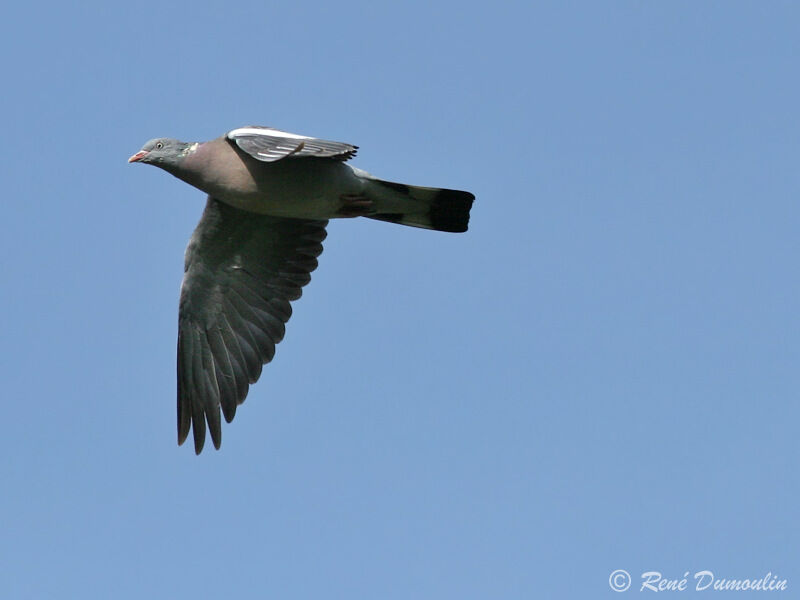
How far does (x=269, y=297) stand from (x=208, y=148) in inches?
70.3

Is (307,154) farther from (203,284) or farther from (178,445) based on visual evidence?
(178,445)

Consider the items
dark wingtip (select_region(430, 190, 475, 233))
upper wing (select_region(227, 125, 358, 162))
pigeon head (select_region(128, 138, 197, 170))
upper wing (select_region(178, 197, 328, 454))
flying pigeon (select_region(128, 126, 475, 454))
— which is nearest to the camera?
upper wing (select_region(227, 125, 358, 162))

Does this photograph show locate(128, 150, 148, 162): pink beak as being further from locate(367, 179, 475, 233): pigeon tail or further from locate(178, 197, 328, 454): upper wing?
locate(367, 179, 475, 233): pigeon tail

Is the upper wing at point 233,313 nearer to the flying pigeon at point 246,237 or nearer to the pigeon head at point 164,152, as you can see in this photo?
the flying pigeon at point 246,237

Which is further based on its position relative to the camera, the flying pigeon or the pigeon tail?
the pigeon tail

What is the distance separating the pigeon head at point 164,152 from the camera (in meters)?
9.04

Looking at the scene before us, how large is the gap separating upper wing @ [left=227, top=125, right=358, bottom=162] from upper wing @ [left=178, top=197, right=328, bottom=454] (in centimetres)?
181

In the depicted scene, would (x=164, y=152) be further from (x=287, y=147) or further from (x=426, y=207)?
(x=426, y=207)

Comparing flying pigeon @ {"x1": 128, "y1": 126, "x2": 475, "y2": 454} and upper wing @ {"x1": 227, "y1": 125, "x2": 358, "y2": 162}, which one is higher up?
upper wing @ {"x1": 227, "y1": 125, "x2": 358, "y2": 162}

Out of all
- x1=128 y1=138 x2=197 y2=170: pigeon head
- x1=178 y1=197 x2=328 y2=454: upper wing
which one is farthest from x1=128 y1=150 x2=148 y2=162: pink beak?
x1=178 y1=197 x2=328 y2=454: upper wing

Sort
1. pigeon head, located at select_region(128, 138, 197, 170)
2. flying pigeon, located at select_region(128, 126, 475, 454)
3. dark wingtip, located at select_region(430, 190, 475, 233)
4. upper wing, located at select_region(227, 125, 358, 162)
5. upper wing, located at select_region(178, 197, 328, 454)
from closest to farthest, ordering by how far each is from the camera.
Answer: upper wing, located at select_region(227, 125, 358, 162), flying pigeon, located at select_region(128, 126, 475, 454), pigeon head, located at select_region(128, 138, 197, 170), dark wingtip, located at select_region(430, 190, 475, 233), upper wing, located at select_region(178, 197, 328, 454)

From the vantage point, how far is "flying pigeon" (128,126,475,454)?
886cm

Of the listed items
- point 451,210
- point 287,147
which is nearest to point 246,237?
point 451,210

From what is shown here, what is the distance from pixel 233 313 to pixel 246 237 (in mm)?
729
